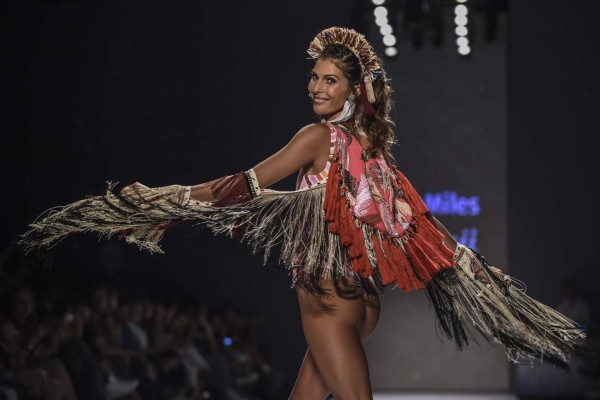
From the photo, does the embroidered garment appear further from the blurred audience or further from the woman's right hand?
the blurred audience

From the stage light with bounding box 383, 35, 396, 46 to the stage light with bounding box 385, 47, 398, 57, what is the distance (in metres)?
0.07

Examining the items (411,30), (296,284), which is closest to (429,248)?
(296,284)

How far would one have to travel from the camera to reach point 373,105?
256 cm

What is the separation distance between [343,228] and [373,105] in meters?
0.36

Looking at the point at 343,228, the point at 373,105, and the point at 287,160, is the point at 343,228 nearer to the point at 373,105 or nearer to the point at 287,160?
the point at 287,160

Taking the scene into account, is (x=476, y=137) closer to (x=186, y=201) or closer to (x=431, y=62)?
(x=431, y=62)

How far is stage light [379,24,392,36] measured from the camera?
7985 millimetres

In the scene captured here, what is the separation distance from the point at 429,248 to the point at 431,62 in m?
6.70

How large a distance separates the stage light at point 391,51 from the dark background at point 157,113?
5.48ft

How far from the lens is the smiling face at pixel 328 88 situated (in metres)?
2.50

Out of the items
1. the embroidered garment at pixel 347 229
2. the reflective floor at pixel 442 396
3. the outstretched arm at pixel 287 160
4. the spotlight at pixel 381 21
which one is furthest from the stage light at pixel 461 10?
the outstretched arm at pixel 287 160

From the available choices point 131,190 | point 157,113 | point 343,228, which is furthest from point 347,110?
point 157,113

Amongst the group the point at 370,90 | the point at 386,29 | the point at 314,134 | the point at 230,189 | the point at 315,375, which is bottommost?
the point at 315,375

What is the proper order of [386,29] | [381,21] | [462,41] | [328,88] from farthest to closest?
1. [462,41]
2. [386,29]
3. [381,21]
4. [328,88]
